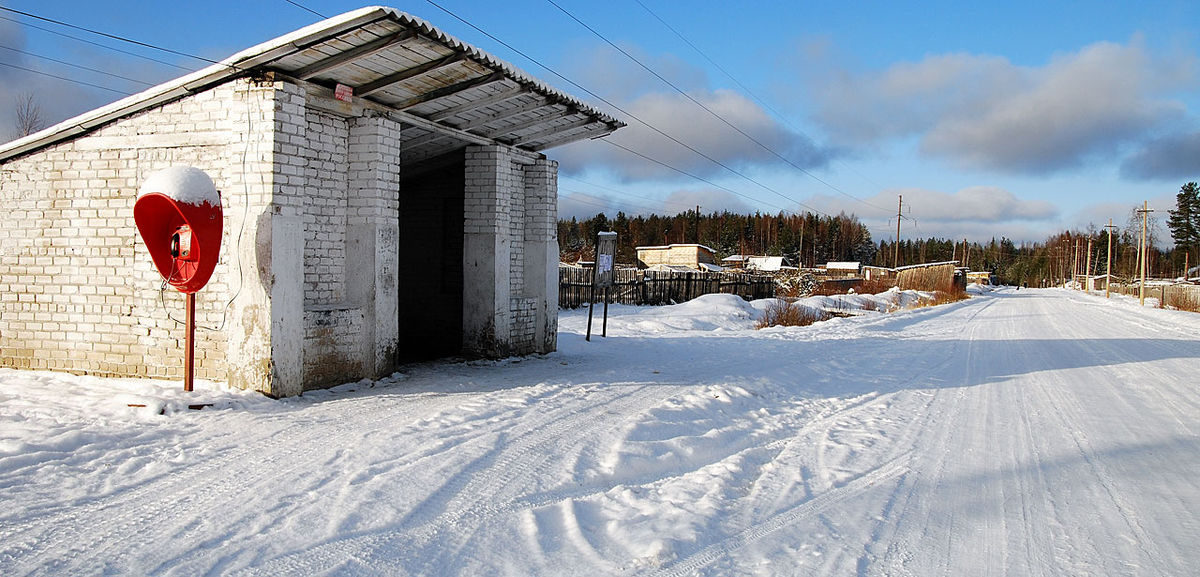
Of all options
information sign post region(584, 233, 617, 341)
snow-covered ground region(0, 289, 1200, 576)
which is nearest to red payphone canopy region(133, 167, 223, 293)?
snow-covered ground region(0, 289, 1200, 576)

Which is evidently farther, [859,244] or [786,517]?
[859,244]

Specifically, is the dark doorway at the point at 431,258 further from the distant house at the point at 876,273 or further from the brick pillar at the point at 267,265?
the distant house at the point at 876,273

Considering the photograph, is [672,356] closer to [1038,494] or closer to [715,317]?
[1038,494]

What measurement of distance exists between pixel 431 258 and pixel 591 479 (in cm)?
853

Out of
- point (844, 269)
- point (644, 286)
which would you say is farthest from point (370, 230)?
point (844, 269)

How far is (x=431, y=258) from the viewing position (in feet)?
41.9

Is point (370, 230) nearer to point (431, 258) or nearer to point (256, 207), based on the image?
point (256, 207)

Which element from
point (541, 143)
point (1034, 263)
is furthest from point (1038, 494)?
point (1034, 263)

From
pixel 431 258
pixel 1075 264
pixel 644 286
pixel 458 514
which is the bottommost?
pixel 458 514

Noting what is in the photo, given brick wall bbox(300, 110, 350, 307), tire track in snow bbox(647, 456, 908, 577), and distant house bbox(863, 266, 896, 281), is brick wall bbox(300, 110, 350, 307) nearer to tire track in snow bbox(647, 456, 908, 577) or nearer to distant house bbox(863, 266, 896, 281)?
tire track in snow bbox(647, 456, 908, 577)

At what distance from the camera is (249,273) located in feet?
23.4

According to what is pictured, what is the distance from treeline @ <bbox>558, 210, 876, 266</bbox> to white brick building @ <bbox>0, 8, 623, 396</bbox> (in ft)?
274

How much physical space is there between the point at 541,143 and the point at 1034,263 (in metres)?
129

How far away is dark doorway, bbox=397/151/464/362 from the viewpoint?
41.3ft
